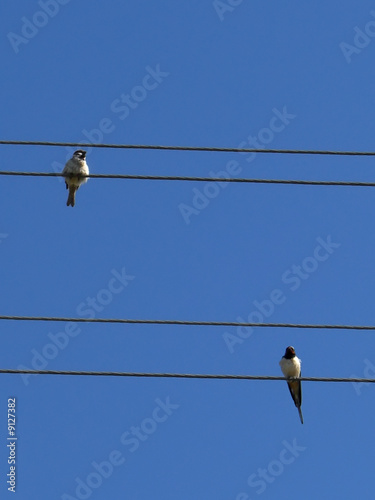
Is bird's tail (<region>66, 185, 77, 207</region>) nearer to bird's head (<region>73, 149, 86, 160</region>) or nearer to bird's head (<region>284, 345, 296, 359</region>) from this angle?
bird's head (<region>73, 149, 86, 160</region>)

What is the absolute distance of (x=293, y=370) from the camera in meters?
16.8

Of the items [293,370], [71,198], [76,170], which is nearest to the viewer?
[76,170]

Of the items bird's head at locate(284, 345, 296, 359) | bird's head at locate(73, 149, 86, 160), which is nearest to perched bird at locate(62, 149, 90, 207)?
bird's head at locate(73, 149, 86, 160)

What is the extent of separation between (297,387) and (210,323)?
23.6ft

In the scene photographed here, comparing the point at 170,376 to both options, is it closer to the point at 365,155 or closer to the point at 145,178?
the point at 145,178

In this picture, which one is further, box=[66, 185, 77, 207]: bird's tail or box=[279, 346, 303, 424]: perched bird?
box=[279, 346, 303, 424]: perched bird

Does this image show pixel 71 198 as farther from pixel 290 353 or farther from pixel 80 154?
pixel 290 353

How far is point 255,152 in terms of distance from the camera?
35.3 feet

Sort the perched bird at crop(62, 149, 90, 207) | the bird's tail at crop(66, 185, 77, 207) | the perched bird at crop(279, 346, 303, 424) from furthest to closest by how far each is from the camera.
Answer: the perched bird at crop(279, 346, 303, 424)
the bird's tail at crop(66, 185, 77, 207)
the perched bird at crop(62, 149, 90, 207)

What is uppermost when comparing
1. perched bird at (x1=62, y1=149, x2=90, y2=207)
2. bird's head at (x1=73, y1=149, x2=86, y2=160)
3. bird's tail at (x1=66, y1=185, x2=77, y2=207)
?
bird's head at (x1=73, y1=149, x2=86, y2=160)

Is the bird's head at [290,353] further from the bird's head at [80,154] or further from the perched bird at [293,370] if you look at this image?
the bird's head at [80,154]

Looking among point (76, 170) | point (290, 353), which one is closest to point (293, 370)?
point (290, 353)

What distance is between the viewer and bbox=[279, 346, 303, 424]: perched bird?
16.8m

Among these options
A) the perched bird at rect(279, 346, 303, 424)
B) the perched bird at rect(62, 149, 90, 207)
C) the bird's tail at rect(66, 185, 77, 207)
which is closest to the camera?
the perched bird at rect(62, 149, 90, 207)
